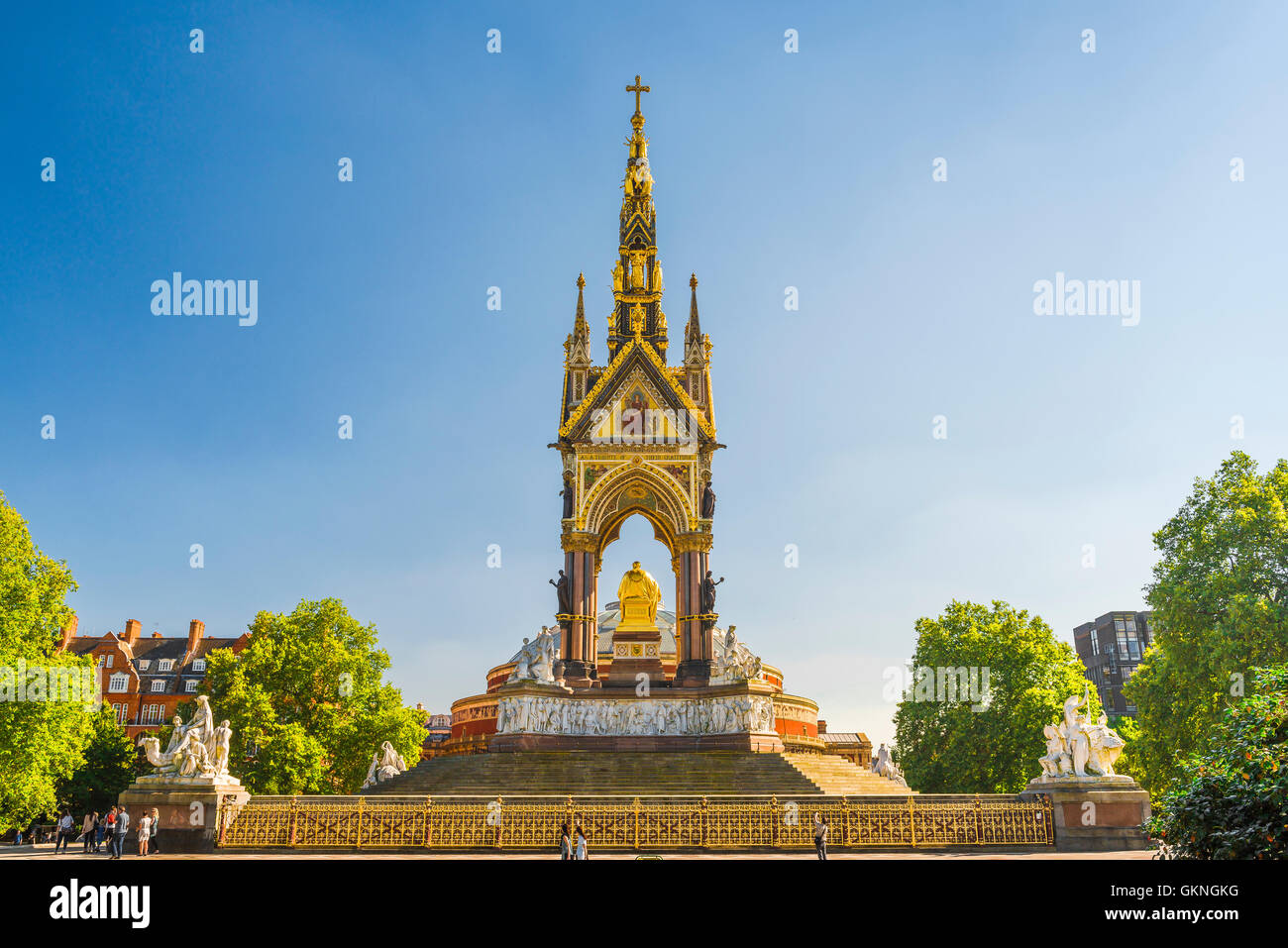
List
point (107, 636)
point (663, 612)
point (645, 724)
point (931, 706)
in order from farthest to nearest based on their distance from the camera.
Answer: point (107, 636) → point (663, 612) → point (931, 706) → point (645, 724)

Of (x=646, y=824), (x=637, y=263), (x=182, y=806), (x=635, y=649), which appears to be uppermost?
(x=637, y=263)

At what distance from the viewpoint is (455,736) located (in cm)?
3266

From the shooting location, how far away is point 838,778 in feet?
79.0

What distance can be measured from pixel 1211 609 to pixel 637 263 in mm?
23612

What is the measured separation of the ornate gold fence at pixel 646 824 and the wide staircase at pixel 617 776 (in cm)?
239

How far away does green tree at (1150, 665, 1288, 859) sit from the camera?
8586 mm

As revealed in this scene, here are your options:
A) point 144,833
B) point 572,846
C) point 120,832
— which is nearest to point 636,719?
point 572,846

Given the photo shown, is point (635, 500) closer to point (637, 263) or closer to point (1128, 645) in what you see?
point (637, 263)

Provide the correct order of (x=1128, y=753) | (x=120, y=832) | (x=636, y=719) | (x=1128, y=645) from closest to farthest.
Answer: (x=120, y=832), (x=636, y=719), (x=1128, y=753), (x=1128, y=645)

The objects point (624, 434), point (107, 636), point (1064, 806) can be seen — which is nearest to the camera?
point (1064, 806)

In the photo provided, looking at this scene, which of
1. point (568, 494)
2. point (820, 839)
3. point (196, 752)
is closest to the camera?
point (820, 839)
